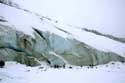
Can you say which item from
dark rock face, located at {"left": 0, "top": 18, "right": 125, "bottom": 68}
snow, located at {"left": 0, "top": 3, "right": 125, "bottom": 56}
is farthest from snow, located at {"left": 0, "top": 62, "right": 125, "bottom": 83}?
snow, located at {"left": 0, "top": 3, "right": 125, "bottom": 56}

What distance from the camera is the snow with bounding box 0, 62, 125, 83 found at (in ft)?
8.04

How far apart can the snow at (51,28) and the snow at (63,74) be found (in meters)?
0.19

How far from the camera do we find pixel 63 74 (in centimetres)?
255

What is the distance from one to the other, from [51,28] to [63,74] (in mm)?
465

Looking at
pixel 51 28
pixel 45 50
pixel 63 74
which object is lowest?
pixel 63 74

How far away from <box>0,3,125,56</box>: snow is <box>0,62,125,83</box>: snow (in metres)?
0.19

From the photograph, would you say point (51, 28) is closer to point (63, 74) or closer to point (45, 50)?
point (45, 50)

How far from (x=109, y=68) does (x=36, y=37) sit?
0.81m

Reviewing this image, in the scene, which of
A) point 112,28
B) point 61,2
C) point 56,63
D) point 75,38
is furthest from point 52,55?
point 112,28

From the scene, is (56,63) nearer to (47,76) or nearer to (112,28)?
(47,76)

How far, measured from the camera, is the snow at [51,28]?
2535mm

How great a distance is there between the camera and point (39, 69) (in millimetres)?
2490

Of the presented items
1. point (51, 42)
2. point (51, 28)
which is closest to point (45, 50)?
point (51, 42)

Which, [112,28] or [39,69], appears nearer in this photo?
[39,69]
